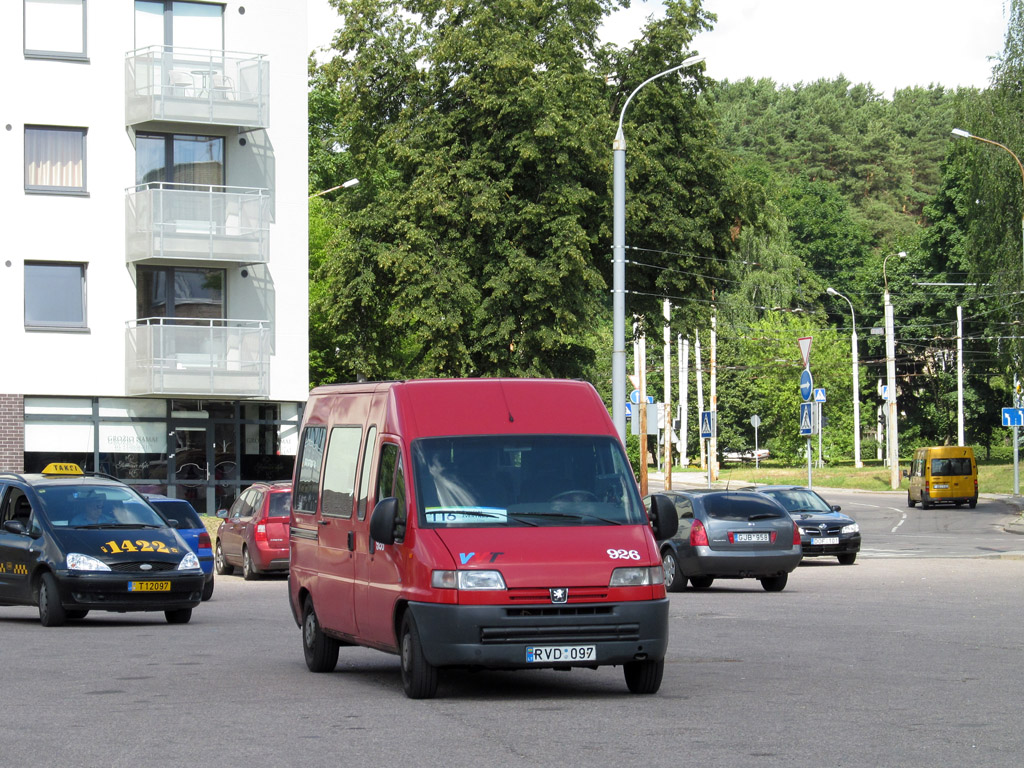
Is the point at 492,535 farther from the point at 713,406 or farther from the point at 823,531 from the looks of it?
the point at 713,406

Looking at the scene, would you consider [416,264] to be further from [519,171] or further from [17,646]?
[17,646]

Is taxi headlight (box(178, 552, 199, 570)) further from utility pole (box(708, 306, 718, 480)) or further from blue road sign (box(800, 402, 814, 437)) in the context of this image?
utility pole (box(708, 306, 718, 480))

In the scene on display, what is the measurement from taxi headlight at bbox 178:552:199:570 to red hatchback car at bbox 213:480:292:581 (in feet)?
30.3

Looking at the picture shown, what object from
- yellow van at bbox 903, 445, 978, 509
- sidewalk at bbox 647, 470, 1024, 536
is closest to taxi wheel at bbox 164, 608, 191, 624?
sidewalk at bbox 647, 470, 1024, 536

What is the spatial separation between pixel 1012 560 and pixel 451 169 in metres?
16.3

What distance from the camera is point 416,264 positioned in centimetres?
3950

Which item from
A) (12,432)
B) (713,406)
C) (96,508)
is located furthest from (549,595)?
(713,406)

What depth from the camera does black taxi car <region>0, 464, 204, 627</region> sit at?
1833cm

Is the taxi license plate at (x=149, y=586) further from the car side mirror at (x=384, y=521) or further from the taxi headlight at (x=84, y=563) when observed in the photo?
the car side mirror at (x=384, y=521)

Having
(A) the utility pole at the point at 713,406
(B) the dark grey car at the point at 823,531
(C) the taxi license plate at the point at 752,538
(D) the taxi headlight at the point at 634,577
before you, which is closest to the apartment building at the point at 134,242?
(A) the utility pole at the point at 713,406

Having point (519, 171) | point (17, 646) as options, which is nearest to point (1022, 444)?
point (519, 171)

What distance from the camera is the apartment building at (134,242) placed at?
41031mm

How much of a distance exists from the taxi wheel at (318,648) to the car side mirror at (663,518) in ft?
9.63

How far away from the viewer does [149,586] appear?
18516 mm
